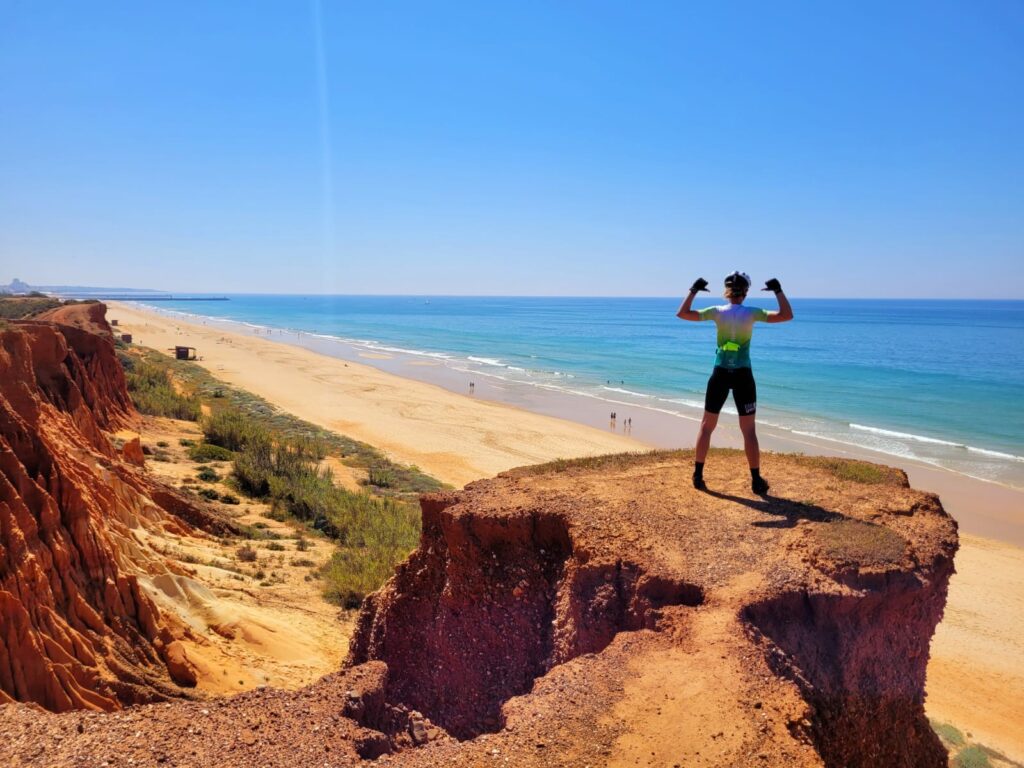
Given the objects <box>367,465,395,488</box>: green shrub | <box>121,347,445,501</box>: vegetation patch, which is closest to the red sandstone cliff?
<box>121,347,445,501</box>: vegetation patch

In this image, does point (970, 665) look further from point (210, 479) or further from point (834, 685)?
point (210, 479)

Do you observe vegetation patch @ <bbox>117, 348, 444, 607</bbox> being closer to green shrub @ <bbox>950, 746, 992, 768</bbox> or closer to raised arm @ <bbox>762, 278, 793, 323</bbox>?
raised arm @ <bbox>762, 278, 793, 323</bbox>

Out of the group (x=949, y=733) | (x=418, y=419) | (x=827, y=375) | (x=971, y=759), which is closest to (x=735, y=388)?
(x=971, y=759)

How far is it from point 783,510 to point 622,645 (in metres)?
2.58

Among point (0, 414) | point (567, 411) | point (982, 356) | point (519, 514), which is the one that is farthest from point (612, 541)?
point (982, 356)

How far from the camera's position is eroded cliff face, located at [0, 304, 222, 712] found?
22.3 feet

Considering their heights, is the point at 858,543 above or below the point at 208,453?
above

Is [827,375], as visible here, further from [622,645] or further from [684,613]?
[622,645]

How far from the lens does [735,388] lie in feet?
22.7

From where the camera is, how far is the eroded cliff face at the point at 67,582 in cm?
680

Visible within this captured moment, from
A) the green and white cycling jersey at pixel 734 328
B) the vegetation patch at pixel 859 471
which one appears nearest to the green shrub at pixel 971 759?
the vegetation patch at pixel 859 471

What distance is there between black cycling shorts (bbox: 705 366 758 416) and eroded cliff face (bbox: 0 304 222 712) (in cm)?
674

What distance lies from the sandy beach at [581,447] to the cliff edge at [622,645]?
2.65 metres

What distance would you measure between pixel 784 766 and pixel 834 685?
1.09 m
